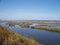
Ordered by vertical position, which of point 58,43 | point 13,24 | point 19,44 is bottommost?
point 58,43

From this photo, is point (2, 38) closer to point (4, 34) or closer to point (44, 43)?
point (4, 34)

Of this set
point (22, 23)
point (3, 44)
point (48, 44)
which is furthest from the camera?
point (22, 23)

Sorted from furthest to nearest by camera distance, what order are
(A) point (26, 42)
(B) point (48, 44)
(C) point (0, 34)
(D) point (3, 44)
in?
(B) point (48, 44), (C) point (0, 34), (A) point (26, 42), (D) point (3, 44)

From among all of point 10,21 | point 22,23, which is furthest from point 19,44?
point 22,23

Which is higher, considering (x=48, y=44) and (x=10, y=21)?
(x=10, y=21)

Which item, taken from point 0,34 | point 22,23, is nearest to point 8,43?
point 0,34

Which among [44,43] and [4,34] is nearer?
[4,34]

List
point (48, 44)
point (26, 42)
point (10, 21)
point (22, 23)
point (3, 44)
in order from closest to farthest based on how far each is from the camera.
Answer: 1. point (3, 44)
2. point (26, 42)
3. point (48, 44)
4. point (10, 21)
5. point (22, 23)

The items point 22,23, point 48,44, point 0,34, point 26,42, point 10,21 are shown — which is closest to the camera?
point 26,42

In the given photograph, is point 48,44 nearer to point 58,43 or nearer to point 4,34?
point 58,43
